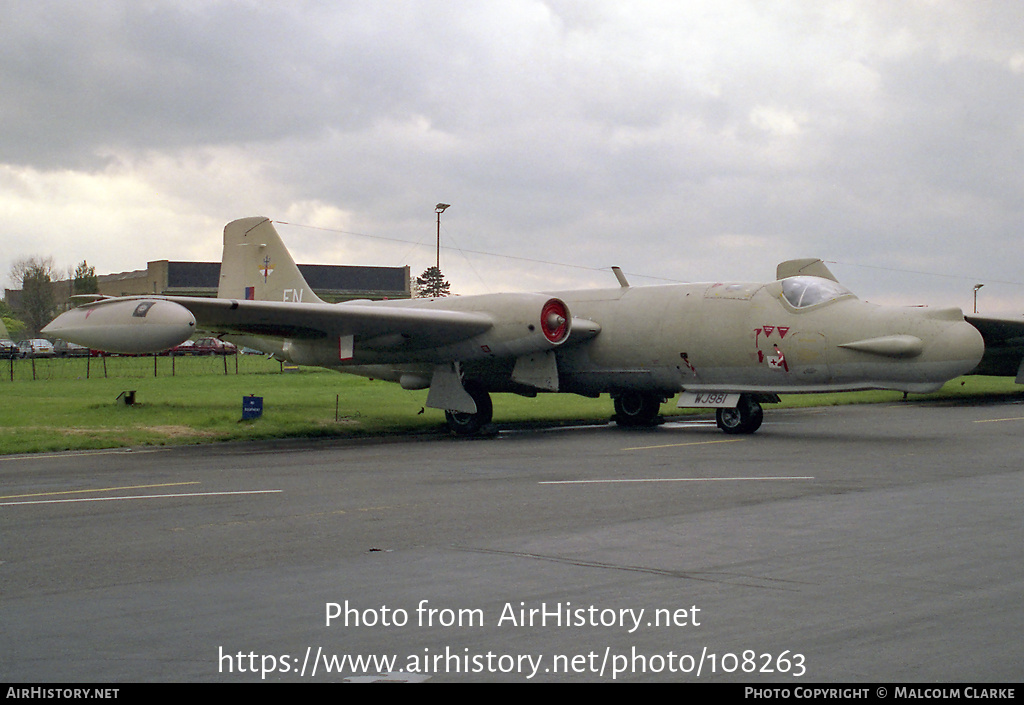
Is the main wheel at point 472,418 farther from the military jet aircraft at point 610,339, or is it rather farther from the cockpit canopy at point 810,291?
the cockpit canopy at point 810,291

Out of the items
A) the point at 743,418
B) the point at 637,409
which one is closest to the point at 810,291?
the point at 743,418

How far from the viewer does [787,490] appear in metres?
10.3

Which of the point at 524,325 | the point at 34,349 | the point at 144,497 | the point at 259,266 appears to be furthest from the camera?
the point at 34,349

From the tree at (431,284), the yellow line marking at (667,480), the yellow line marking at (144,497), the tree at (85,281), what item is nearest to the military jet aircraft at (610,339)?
the yellow line marking at (144,497)

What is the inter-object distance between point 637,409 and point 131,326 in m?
11.4

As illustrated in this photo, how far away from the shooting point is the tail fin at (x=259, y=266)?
2372 centimetres

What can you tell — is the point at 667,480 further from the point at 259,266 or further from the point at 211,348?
the point at 211,348

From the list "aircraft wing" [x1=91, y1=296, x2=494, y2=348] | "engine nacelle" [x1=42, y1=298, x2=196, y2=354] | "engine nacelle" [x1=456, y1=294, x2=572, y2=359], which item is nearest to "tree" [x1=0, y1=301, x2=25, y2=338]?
"aircraft wing" [x1=91, y1=296, x2=494, y2=348]

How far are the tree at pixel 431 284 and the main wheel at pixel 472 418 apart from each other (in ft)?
153

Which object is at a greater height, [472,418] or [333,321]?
[333,321]

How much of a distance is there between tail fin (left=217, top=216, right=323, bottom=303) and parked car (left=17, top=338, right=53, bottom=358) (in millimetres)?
51553

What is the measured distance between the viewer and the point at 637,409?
22047 mm

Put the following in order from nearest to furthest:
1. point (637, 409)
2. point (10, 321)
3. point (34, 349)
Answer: point (637, 409)
point (34, 349)
point (10, 321)
